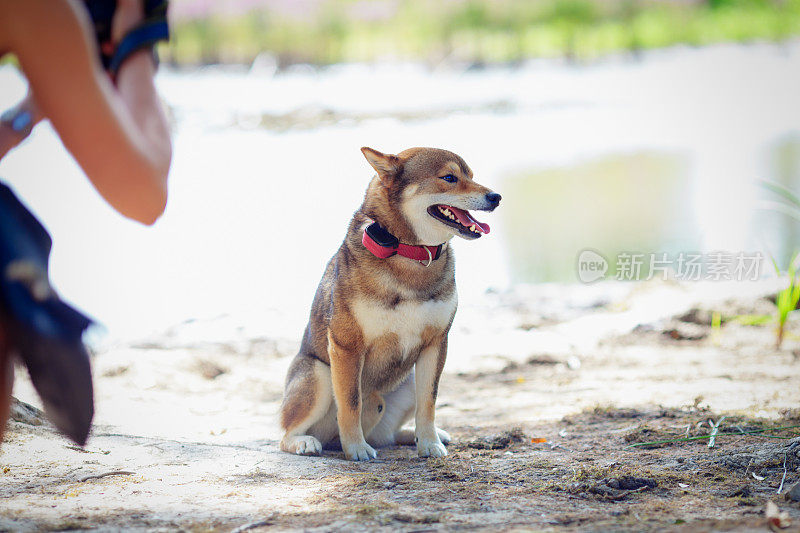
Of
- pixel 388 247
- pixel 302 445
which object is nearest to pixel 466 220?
pixel 388 247

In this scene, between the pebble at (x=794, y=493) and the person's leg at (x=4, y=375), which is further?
the pebble at (x=794, y=493)

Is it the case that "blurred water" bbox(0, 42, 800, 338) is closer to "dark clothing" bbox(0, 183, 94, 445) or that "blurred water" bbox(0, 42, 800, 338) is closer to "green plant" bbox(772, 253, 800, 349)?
"green plant" bbox(772, 253, 800, 349)

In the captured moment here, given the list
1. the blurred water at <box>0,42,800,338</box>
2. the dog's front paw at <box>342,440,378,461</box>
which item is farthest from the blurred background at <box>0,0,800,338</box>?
the dog's front paw at <box>342,440,378,461</box>

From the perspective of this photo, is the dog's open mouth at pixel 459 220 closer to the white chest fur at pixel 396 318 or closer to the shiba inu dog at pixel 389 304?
the shiba inu dog at pixel 389 304

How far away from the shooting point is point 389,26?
19406mm

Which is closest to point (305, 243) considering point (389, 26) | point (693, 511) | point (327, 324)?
point (327, 324)

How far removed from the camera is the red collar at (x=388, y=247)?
149 inches

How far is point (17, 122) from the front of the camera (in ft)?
6.68

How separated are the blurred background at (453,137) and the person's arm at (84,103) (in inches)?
149

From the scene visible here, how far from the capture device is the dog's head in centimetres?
382

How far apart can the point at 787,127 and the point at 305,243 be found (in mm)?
8960

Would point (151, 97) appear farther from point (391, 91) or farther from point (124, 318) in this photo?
point (391, 91)

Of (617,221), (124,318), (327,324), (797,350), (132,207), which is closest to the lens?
(132,207)

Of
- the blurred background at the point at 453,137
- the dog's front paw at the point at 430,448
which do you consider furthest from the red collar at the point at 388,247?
the blurred background at the point at 453,137
